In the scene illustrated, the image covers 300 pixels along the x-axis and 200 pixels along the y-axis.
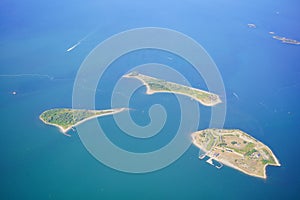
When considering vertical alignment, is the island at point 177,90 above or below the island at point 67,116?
above

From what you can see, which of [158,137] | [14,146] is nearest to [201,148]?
[158,137]

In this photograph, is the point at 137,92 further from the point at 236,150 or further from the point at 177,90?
the point at 236,150

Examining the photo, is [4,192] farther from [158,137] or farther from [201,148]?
[201,148]

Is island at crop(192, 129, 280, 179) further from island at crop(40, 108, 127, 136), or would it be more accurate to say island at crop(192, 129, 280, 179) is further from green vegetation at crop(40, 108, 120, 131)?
green vegetation at crop(40, 108, 120, 131)

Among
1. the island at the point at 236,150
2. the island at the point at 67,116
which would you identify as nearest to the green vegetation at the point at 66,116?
the island at the point at 67,116

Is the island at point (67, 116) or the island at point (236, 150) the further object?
the island at point (67, 116)

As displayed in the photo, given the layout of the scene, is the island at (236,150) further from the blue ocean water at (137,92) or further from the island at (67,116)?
the island at (67,116)

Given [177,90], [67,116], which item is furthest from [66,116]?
[177,90]

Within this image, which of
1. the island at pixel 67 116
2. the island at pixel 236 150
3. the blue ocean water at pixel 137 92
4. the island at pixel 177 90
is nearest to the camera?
the blue ocean water at pixel 137 92
